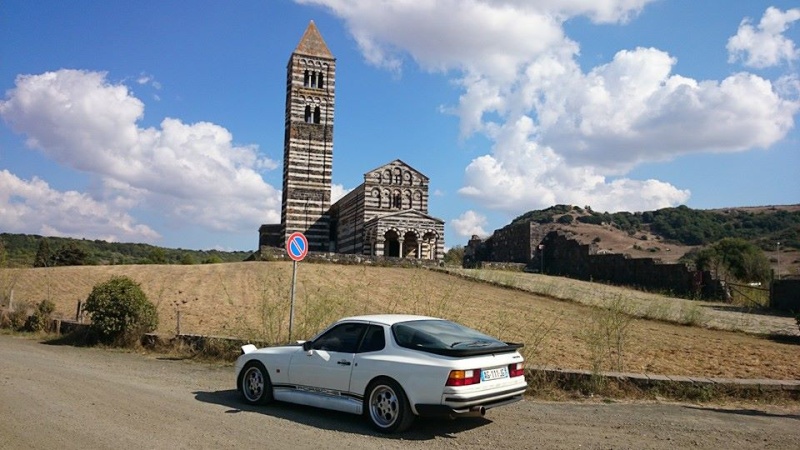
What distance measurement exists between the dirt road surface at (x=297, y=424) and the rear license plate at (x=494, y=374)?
2.10ft

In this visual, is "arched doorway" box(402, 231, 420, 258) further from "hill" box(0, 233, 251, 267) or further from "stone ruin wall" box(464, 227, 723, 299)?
"hill" box(0, 233, 251, 267)

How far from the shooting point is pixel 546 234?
48.2 m

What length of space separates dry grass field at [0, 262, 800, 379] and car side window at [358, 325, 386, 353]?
384 cm

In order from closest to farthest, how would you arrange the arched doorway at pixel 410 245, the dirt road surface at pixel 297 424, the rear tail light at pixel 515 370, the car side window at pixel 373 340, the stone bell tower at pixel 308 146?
the dirt road surface at pixel 297 424
the rear tail light at pixel 515 370
the car side window at pixel 373 340
the arched doorway at pixel 410 245
the stone bell tower at pixel 308 146

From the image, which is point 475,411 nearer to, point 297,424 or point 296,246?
point 297,424

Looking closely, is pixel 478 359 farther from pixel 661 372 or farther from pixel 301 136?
pixel 301 136

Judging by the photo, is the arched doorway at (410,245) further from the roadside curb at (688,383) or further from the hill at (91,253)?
the roadside curb at (688,383)

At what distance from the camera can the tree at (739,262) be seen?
110ft

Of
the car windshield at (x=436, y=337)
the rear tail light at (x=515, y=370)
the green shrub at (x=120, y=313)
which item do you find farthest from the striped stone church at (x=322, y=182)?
the rear tail light at (x=515, y=370)

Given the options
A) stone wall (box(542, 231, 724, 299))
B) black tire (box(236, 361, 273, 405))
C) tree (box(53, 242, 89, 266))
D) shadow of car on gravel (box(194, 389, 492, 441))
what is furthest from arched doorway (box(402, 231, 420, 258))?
shadow of car on gravel (box(194, 389, 492, 441))

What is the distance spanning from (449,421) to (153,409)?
384cm

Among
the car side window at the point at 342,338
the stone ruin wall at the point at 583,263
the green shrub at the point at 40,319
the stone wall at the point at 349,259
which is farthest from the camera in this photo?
the stone wall at the point at 349,259

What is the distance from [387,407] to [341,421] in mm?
821

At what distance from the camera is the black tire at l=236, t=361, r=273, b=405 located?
7.89 m
